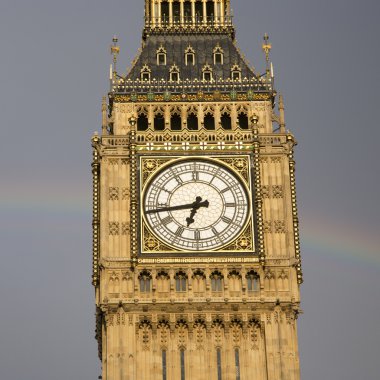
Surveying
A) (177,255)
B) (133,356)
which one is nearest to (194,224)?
(177,255)

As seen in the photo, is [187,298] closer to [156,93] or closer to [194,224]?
[194,224]

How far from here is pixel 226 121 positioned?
55.2m

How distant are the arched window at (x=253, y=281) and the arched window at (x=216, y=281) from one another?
0.84m

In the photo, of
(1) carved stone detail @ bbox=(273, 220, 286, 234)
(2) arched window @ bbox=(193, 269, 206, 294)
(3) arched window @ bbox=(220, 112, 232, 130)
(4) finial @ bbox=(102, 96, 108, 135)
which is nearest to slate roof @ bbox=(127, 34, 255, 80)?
(4) finial @ bbox=(102, 96, 108, 135)

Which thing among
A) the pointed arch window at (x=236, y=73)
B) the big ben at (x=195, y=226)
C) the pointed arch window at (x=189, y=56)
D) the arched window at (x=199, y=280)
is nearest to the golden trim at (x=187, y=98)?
the big ben at (x=195, y=226)

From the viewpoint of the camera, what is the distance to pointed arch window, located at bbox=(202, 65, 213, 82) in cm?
5575

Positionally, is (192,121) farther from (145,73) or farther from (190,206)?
(190,206)

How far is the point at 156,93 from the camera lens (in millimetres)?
55062

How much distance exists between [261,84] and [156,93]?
3.42 m

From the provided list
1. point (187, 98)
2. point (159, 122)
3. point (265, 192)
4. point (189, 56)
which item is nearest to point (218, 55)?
point (189, 56)

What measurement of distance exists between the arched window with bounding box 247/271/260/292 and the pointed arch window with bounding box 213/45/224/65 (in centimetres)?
819

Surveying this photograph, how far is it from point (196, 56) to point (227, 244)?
7.59 meters

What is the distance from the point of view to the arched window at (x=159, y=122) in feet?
180

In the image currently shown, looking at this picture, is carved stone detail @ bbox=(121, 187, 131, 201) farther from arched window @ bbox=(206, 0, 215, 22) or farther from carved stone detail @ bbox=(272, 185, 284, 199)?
arched window @ bbox=(206, 0, 215, 22)
